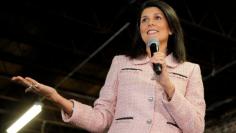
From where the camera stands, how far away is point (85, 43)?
6.49m

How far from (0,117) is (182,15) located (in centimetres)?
449

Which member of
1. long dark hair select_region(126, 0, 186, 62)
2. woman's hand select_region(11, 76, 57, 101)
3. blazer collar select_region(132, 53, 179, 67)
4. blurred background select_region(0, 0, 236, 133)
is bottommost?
woman's hand select_region(11, 76, 57, 101)

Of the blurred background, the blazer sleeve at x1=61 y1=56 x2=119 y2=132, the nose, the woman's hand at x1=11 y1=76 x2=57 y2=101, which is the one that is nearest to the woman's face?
the nose

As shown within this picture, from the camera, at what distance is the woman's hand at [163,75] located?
134 cm

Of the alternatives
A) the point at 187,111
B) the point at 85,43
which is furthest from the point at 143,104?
the point at 85,43

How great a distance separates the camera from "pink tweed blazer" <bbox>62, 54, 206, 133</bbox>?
142 cm

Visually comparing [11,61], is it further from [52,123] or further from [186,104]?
[186,104]

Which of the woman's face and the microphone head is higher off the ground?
the woman's face

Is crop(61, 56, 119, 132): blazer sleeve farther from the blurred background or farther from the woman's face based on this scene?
the blurred background

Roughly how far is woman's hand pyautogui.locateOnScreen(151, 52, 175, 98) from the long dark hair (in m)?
0.27

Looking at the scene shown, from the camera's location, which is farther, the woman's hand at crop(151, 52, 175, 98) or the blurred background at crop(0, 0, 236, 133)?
the blurred background at crop(0, 0, 236, 133)

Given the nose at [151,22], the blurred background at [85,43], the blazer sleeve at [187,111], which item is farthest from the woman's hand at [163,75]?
the blurred background at [85,43]

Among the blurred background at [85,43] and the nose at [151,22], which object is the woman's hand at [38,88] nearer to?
the nose at [151,22]

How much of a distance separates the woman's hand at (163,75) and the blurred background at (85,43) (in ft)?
13.1
